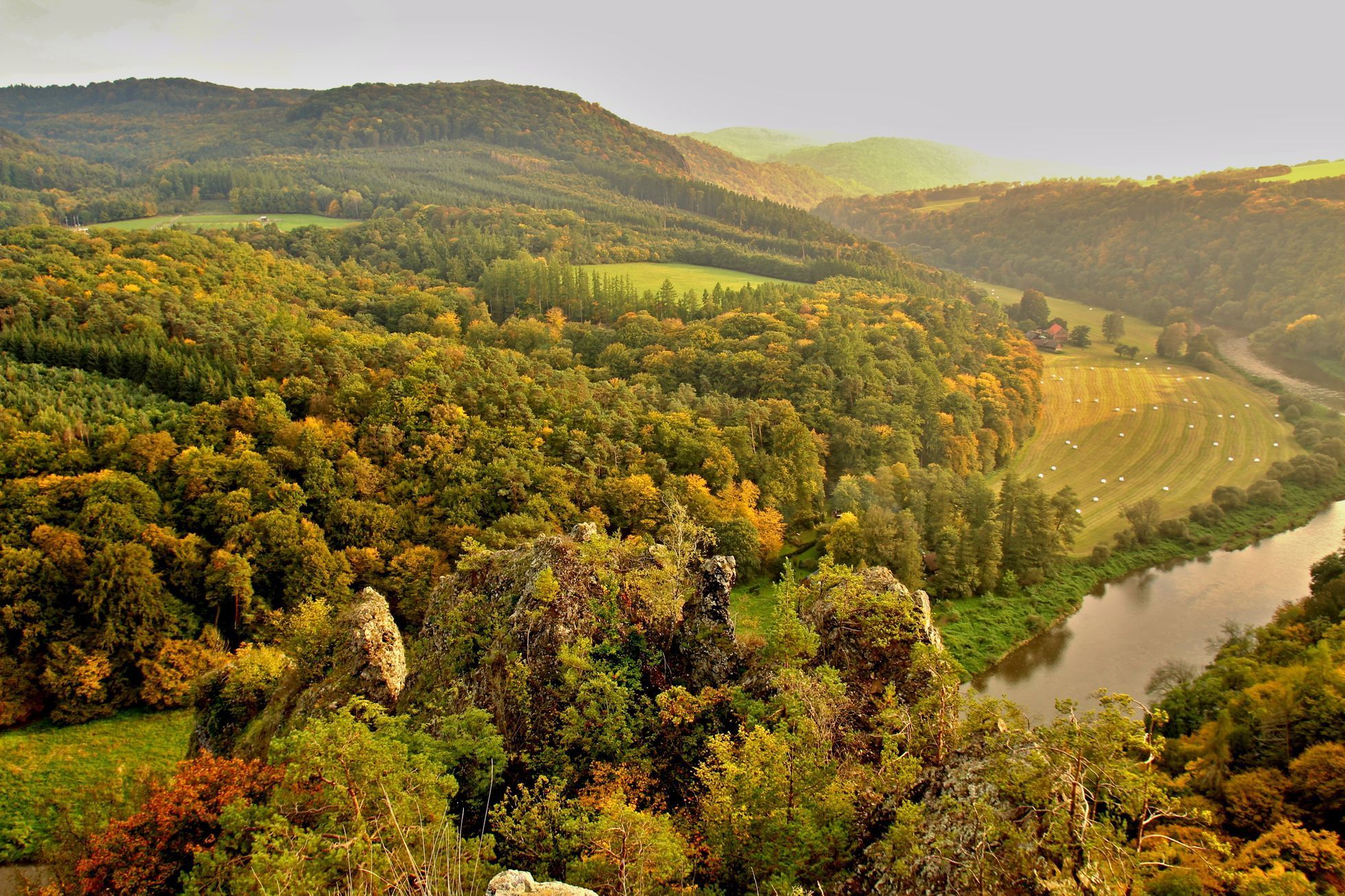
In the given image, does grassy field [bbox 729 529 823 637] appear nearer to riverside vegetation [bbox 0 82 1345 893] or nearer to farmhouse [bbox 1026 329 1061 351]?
riverside vegetation [bbox 0 82 1345 893]

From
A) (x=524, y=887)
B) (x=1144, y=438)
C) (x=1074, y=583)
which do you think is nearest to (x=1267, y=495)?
(x=1144, y=438)

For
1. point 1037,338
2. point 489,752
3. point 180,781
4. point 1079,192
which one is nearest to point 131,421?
point 180,781

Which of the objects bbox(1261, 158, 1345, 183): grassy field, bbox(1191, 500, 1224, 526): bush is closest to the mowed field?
bbox(1191, 500, 1224, 526): bush

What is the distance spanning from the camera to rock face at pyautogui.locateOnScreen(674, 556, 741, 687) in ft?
71.7

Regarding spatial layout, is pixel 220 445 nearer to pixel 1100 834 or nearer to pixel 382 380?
pixel 382 380

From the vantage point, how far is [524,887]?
10.4m

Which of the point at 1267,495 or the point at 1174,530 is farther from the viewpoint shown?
the point at 1267,495

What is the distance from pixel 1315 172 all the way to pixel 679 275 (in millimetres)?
149559

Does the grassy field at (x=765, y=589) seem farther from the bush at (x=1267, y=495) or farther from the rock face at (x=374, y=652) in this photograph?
the bush at (x=1267, y=495)

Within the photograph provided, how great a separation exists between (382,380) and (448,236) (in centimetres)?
7620

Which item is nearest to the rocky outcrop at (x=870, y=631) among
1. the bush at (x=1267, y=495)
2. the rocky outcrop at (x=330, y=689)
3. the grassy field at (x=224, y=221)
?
the rocky outcrop at (x=330, y=689)

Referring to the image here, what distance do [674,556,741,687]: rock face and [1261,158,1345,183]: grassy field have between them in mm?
185356

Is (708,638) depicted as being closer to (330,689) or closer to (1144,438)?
(330,689)

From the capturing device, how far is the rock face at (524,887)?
10.2 meters
